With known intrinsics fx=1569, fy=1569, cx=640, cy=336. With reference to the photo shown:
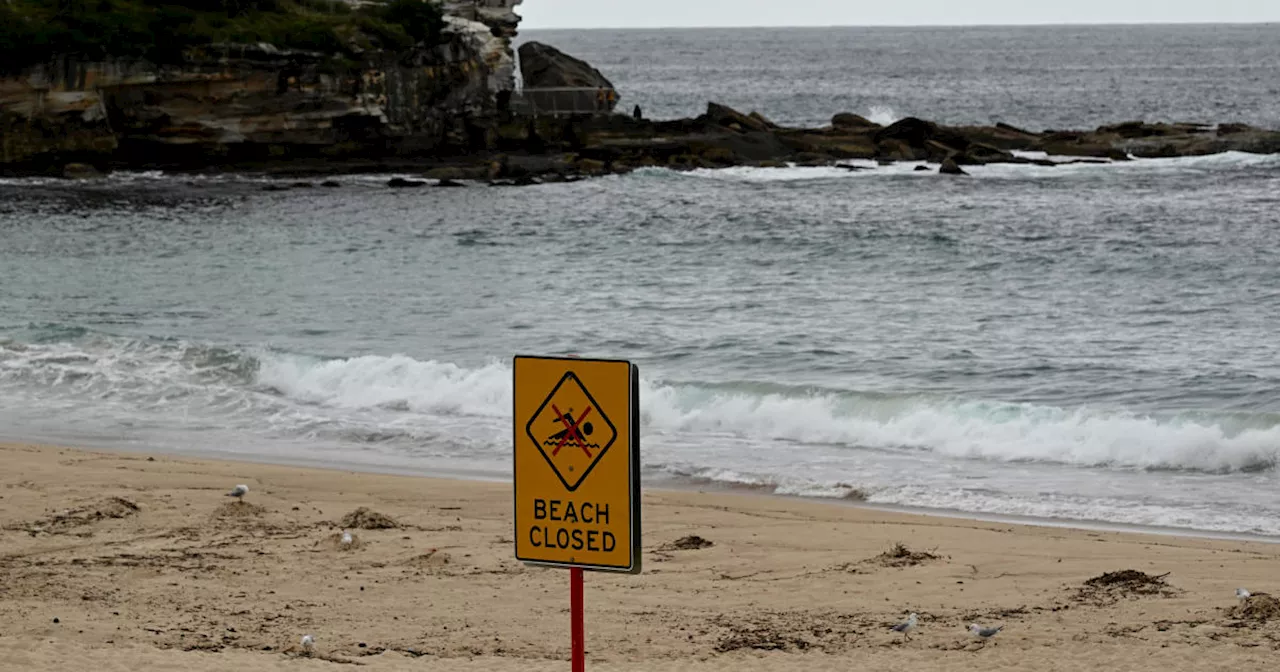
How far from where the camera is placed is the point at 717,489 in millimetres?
13969

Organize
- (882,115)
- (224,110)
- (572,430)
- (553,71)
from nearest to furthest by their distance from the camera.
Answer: (572,430)
(224,110)
(553,71)
(882,115)

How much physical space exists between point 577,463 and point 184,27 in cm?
5041

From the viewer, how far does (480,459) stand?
1545 centimetres

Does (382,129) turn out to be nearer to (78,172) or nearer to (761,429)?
(78,172)

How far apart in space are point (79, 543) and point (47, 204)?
1322 inches

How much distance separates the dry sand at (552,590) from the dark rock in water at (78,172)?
3770 cm

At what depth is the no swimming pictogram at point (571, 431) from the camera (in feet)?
15.8

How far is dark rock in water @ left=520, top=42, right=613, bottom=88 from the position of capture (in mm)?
64062

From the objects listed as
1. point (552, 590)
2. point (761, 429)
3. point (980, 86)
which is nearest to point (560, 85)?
point (761, 429)

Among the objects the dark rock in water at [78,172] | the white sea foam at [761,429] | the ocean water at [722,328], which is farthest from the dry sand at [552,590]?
the dark rock in water at [78,172]

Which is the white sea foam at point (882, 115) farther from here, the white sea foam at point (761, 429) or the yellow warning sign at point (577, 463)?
the yellow warning sign at point (577, 463)

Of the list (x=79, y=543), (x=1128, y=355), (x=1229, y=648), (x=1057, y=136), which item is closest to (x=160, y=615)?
(x=79, y=543)

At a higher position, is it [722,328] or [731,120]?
[731,120]

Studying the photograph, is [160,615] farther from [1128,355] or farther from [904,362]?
[1128,355]
